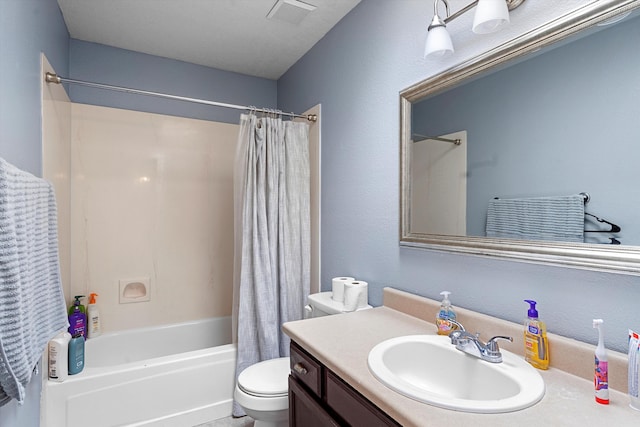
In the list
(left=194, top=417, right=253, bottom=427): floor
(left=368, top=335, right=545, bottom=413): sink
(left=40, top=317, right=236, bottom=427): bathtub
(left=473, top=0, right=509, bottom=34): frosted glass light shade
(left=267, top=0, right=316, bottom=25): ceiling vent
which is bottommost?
(left=194, top=417, right=253, bottom=427): floor

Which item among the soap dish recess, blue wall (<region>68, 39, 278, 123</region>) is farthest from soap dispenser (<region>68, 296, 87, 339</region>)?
blue wall (<region>68, 39, 278, 123</region>)

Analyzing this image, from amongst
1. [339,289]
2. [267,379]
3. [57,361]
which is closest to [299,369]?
[267,379]

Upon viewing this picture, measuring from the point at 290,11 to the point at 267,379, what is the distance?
2.07 metres

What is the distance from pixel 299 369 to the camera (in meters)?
1.28

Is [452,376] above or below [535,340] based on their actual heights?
below

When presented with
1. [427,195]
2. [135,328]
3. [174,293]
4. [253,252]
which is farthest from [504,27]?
[135,328]

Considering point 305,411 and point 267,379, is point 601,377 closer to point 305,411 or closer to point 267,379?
point 305,411

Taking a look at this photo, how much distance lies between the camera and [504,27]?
3.84 feet

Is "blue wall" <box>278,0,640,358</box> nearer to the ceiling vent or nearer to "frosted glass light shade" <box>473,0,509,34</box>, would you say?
the ceiling vent

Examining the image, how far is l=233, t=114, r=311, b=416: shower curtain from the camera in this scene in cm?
210

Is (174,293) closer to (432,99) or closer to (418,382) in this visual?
(418,382)

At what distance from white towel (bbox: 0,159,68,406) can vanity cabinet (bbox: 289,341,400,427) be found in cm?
84

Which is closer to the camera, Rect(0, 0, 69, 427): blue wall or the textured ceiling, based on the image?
Rect(0, 0, 69, 427): blue wall

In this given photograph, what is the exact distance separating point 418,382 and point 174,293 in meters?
2.16
